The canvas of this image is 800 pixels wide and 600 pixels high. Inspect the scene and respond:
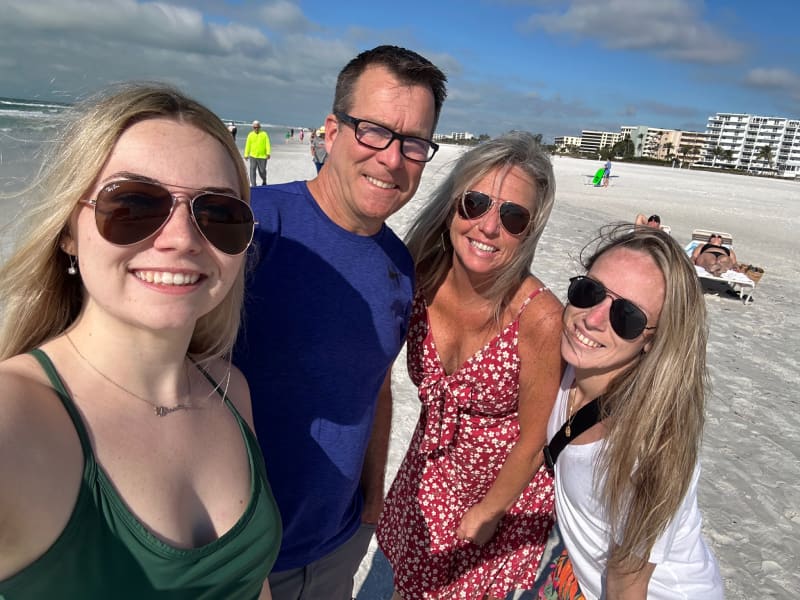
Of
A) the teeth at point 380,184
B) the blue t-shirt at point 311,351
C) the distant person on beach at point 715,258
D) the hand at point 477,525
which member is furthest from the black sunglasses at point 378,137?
the distant person on beach at point 715,258

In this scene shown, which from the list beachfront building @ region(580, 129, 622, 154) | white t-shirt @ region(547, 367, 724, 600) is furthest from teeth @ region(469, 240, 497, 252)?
beachfront building @ region(580, 129, 622, 154)

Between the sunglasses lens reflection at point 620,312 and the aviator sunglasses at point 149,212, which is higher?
the aviator sunglasses at point 149,212

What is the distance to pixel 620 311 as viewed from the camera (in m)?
1.92

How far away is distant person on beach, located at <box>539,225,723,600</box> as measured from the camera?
1.75 m

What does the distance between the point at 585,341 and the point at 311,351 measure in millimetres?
1012

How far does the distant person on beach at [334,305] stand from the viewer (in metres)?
1.75

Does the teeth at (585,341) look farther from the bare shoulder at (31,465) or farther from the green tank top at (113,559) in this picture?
the bare shoulder at (31,465)

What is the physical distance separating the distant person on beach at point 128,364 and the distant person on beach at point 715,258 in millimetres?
10505

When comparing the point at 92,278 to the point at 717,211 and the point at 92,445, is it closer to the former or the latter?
the point at 92,445

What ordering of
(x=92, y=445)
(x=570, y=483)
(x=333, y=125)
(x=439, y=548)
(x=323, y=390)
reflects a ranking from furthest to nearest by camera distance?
(x=439, y=548) → (x=333, y=125) → (x=570, y=483) → (x=323, y=390) → (x=92, y=445)

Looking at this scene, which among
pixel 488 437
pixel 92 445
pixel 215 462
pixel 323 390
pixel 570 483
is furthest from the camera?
pixel 488 437

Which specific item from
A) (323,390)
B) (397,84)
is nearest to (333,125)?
(397,84)

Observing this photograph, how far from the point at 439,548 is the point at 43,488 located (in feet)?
6.32

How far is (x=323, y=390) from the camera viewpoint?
179 centimetres
